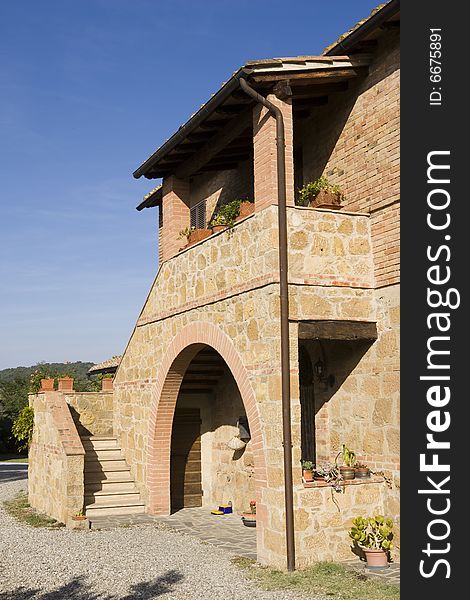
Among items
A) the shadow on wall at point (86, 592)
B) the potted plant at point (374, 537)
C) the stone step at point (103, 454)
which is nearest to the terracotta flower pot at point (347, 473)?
the potted plant at point (374, 537)

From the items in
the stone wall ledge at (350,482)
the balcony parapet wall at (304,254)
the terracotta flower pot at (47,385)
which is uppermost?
the balcony parapet wall at (304,254)

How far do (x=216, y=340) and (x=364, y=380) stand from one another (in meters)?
2.20

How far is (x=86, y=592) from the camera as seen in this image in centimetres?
790

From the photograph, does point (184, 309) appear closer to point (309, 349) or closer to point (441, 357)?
point (309, 349)

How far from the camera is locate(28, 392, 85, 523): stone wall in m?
12.4

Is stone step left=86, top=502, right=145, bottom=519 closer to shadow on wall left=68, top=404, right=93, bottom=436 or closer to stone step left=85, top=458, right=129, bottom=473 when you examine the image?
stone step left=85, top=458, right=129, bottom=473

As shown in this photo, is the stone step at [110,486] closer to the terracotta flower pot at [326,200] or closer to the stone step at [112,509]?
the stone step at [112,509]

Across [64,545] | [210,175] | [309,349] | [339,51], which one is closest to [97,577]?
[64,545]

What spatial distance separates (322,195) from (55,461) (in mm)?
7072

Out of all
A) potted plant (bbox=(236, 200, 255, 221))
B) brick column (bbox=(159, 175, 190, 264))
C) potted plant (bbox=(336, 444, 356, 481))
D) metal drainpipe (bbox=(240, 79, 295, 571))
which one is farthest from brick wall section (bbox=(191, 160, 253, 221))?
potted plant (bbox=(336, 444, 356, 481))

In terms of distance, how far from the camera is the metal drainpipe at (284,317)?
27.6 feet

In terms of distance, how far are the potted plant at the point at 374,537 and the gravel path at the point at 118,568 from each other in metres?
1.32

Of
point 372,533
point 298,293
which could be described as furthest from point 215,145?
point 372,533

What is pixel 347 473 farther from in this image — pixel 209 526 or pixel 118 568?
pixel 209 526
